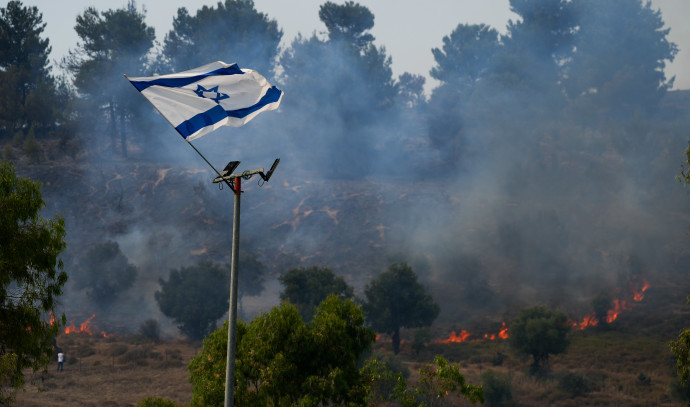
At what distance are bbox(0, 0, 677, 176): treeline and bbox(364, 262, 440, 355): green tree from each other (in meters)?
43.3

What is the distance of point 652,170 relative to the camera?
84.8 metres

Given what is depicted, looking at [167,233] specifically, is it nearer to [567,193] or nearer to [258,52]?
[258,52]

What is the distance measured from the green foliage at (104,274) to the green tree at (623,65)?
74261 millimetres

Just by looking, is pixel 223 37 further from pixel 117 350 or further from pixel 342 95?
pixel 117 350

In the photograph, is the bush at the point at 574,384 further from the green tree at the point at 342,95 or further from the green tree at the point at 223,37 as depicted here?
the green tree at the point at 223,37

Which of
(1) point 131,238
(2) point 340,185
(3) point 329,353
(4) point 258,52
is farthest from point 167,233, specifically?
(3) point 329,353

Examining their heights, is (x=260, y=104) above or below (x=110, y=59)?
below

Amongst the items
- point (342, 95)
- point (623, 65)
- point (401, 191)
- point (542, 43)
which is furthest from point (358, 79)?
point (623, 65)

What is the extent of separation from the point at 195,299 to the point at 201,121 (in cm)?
3920

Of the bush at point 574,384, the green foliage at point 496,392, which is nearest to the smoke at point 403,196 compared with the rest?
the bush at point 574,384

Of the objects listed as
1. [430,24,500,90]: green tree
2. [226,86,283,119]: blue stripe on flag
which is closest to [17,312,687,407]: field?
[226,86,283,119]: blue stripe on flag

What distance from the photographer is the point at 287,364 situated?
14.3 metres

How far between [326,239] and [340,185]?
15925 millimetres

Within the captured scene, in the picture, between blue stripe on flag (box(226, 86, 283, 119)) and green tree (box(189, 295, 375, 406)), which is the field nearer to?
green tree (box(189, 295, 375, 406))
